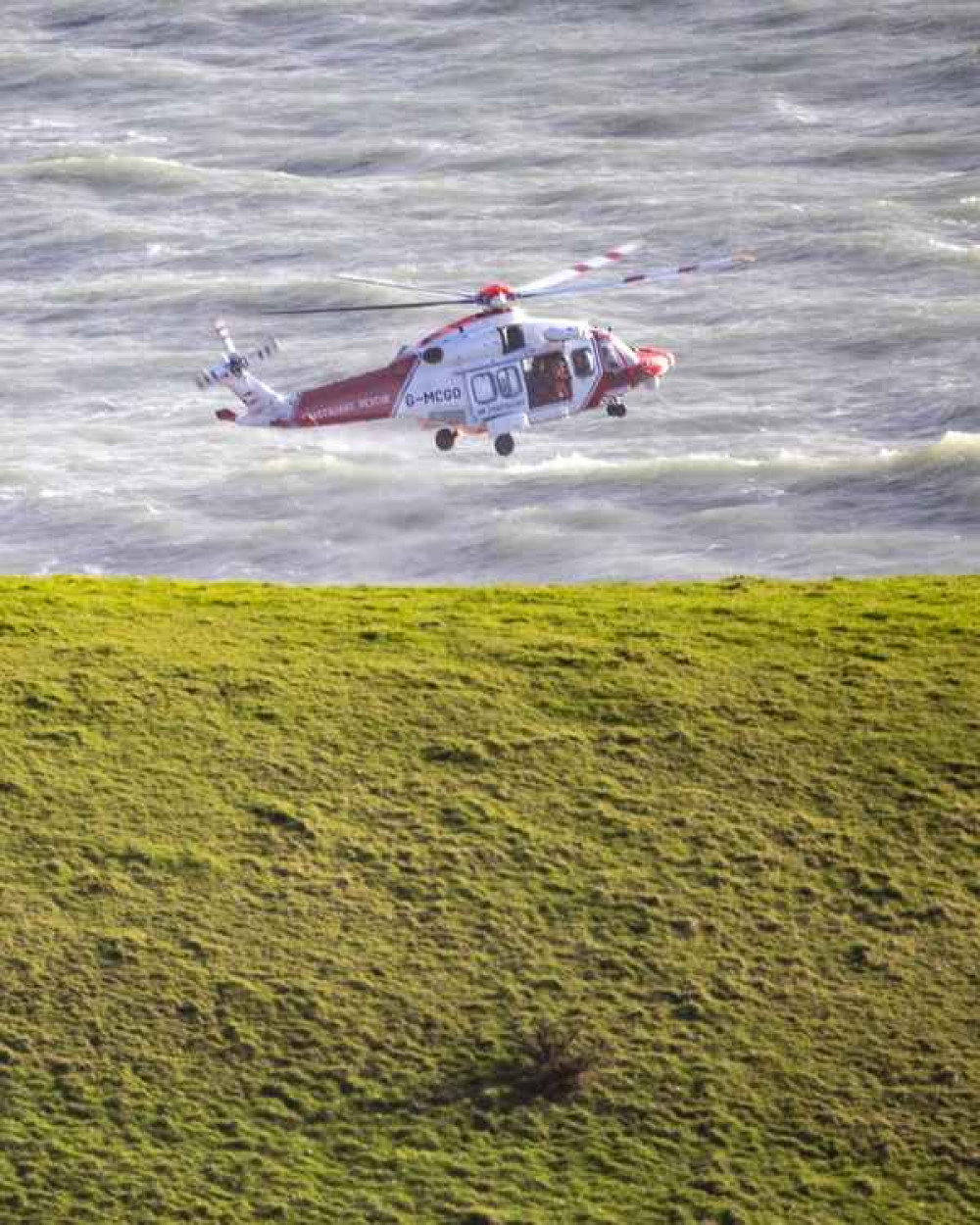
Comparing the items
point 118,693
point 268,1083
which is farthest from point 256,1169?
point 118,693

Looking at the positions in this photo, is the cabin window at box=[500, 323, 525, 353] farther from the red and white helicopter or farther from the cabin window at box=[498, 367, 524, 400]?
the cabin window at box=[498, 367, 524, 400]

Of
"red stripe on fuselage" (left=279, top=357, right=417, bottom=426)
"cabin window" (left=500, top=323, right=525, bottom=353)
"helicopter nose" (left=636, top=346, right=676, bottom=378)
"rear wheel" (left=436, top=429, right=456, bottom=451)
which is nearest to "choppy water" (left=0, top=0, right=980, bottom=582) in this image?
"helicopter nose" (left=636, top=346, right=676, bottom=378)

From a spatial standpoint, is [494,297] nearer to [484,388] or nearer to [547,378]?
[484,388]

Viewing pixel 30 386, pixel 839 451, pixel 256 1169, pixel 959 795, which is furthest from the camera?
pixel 30 386

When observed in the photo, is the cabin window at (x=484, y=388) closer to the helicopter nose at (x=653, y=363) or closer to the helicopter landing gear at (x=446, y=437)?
the helicopter landing gear at (x=446, y=437)

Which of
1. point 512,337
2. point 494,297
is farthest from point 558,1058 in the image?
point 494,297

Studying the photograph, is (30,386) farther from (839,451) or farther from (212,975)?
(212,975)
